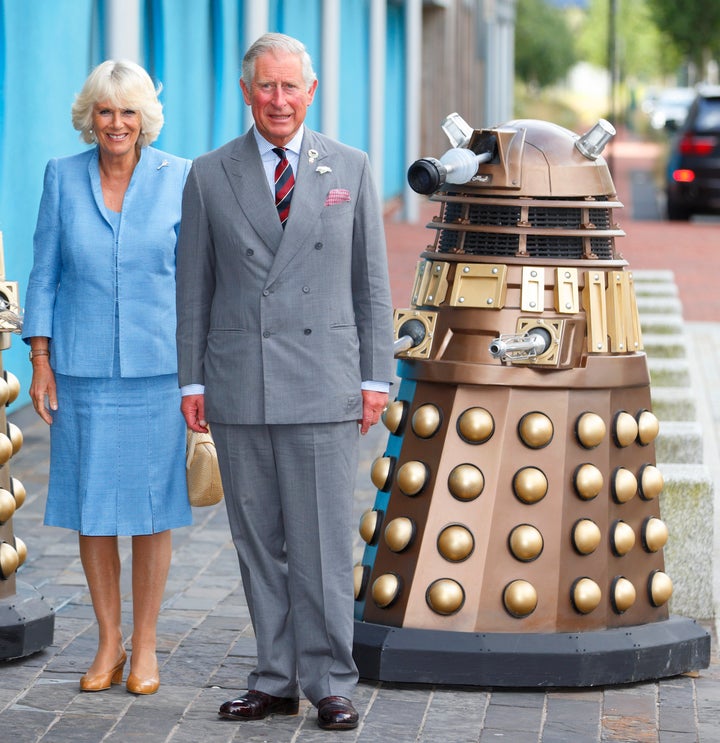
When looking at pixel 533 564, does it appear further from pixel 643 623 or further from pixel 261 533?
pixel 261 533

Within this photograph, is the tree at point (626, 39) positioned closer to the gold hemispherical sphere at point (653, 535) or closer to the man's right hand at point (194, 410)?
the gold hemispherical sphere at point (653, 535)

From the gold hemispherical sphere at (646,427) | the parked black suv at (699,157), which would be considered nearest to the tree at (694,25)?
the parked black suv at (699,157)

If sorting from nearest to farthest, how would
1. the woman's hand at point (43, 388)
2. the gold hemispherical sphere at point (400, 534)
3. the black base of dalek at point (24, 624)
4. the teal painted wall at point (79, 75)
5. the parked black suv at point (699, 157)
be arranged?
the woman's hand at point (43, 388) → the gold hemispherical sphere at point (400, 534) → the black base of dalek at point (24, 624) → the teal painted wall at point (79, 75) → the parked black suv at point (699, 157)

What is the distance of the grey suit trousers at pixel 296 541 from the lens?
4.52m

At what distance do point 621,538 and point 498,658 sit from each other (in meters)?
0.54

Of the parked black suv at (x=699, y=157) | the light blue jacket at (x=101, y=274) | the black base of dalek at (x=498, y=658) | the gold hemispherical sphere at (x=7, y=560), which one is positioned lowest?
the black base of dalek at (x=498, y=658)

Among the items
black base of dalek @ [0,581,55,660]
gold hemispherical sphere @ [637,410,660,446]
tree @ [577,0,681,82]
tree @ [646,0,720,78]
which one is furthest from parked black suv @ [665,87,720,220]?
tree @ [577,0,681,82]

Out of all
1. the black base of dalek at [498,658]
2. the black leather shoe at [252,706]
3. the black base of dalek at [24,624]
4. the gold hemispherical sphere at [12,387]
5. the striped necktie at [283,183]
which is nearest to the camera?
the striped necktie at [283,183]

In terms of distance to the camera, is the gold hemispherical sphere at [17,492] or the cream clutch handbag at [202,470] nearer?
the cream clutch handbag at [202,470]

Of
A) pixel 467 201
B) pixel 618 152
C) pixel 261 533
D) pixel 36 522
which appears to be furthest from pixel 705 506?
pixel 618 152

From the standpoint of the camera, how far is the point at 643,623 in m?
5.13

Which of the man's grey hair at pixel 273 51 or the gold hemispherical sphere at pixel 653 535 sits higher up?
the man's grey hair at pixel 273 51

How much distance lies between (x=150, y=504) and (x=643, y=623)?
1.60 meters

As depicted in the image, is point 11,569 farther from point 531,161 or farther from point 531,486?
point 531,161
